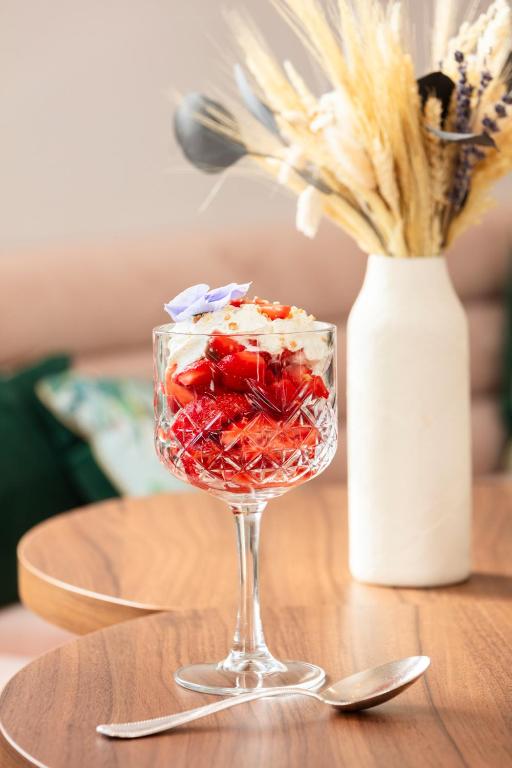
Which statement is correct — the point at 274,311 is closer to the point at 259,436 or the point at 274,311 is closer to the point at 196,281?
the point at 259,436

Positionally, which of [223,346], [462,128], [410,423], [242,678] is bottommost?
[242,678]

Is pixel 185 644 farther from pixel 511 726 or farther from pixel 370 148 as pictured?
pixel 370 148

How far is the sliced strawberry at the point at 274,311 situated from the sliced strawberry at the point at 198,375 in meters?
0.07

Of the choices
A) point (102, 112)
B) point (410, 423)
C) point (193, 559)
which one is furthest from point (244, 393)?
point (102, 112)

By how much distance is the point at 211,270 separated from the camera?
2.71 metres

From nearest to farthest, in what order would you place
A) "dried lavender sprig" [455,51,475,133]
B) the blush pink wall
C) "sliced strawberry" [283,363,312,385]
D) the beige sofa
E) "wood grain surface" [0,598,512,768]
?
"wood grain surface" [0,598,512,768] → "sliced strawberry" [283,363,312,385] → "dried lavender sprig" [455,51,475,133] → the beige sofa → the blush pink wall

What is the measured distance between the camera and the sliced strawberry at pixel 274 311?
33.6 inches

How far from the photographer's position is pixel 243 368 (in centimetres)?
81

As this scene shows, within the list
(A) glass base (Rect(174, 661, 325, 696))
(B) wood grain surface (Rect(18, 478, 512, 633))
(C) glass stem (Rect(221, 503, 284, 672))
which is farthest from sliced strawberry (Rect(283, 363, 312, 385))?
(B) wood grain surface (Rect(18, 478, 512, 633))

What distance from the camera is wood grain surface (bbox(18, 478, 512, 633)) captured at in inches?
44.6

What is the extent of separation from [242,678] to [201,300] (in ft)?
0.91

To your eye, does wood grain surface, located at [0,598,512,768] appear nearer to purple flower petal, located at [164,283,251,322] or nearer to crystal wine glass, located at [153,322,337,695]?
crystal wine glass, located at [153,322,337,695]

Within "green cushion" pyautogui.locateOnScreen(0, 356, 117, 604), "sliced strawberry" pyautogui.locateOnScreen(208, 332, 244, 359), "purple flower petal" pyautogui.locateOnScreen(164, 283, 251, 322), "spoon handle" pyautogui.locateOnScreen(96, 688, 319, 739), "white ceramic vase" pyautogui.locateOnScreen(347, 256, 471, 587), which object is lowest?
"green cushion" pyautogui.locateOnScreen(0, 356, 117, 604)

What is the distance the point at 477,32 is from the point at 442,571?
0.51 meters
